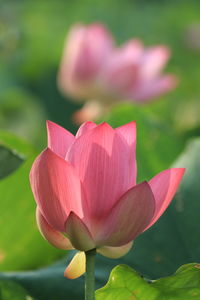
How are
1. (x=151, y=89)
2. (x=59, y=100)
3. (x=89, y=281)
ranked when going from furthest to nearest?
(x=59, y=100) → (x=151, y=89) → (x=89, y=281)

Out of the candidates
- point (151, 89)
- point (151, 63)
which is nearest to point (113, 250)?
point (151, 89)

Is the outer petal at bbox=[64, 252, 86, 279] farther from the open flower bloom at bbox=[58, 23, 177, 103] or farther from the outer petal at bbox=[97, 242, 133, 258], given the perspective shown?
the open flower bloom at bbox=[58, 23, 177, 103]

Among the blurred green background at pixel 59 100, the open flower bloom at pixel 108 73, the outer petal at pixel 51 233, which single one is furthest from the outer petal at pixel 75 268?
the open flower bloom at pixel 108 73

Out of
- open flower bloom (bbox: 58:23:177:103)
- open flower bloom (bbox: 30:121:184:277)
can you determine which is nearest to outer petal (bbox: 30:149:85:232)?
open flower bloom (bbox: 30:121:184:277)

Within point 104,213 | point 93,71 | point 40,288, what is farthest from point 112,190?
point 93,71

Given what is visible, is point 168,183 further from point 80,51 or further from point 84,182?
point 80,51

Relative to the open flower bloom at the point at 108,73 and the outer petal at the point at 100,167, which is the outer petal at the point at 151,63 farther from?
the outer petal at the point at 100,167

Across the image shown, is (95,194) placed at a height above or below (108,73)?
above

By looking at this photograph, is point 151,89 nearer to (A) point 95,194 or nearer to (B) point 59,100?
(B) point 59,100
